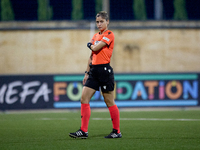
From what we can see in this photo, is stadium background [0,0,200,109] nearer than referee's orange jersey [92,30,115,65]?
No

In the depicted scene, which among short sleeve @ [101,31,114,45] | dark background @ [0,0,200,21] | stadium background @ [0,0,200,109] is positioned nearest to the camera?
short sleeve @ [101,31,114,45]

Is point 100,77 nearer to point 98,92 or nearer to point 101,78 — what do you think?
point 101,78

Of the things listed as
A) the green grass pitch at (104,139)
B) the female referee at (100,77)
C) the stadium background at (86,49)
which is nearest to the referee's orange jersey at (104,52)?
the female referee at (100,77)

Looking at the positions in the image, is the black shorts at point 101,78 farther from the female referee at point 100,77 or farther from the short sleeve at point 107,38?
the short sleeve at point 107,38

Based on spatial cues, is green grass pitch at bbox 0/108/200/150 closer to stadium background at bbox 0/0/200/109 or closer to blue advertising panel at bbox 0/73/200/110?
blue advertising panel at bbox 0/73/200/110

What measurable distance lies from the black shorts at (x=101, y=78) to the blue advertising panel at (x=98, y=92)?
21.1 ft

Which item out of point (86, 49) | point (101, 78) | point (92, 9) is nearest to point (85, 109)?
point (101, 78)

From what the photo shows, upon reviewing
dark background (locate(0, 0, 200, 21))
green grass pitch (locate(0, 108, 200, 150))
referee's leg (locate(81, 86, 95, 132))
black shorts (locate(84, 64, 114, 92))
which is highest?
dark background (locate(0, 0, 200, 21))

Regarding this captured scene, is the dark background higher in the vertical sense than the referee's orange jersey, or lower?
higher

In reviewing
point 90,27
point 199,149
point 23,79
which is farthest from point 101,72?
point 90,27

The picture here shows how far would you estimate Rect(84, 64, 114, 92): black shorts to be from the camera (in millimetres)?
6148

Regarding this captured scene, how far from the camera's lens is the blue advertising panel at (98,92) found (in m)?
12.5

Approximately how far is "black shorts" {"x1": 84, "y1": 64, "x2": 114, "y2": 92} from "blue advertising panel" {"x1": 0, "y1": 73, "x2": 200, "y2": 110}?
6.42 metres

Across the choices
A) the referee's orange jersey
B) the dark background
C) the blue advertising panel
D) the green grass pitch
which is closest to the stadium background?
the dark background
